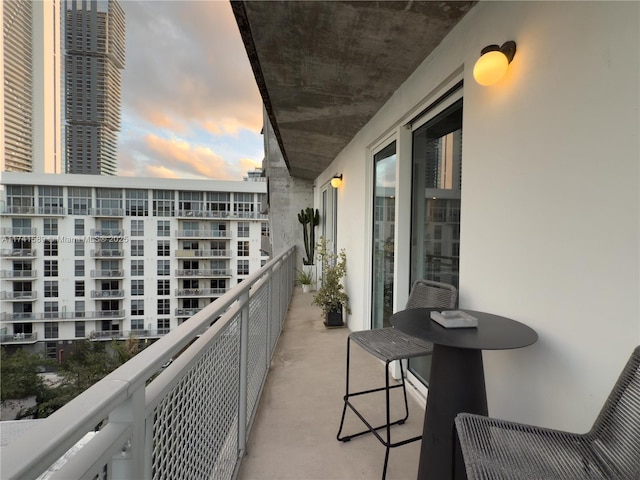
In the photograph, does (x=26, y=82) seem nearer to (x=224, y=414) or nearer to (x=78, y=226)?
(x=224, y=414)

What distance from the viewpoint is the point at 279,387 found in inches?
101

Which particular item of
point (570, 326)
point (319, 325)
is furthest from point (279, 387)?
point (570, 326)

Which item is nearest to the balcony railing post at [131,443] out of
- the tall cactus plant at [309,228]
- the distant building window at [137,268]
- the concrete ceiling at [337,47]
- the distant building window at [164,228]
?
the concrete ceiling at [337,47]

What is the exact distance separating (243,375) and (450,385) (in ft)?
3.75

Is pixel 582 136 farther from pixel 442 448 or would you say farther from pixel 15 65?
pixel 15 65

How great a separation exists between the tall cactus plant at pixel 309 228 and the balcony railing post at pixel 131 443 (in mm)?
6730

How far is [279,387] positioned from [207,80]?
11349 millimetres

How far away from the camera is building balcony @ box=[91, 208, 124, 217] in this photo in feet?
58.4

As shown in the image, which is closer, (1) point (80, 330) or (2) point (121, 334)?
(1) point (80, 330)

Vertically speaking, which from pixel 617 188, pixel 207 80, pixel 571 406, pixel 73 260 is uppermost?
pixel 207 80

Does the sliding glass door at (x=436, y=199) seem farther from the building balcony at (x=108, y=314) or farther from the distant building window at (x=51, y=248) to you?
the building balcony at (x=108, y=314)

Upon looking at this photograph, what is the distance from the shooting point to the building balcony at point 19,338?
18.8 m

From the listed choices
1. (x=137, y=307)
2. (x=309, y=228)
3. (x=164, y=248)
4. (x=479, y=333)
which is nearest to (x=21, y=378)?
(x=137, y=307)

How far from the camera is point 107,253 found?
1859 cm
